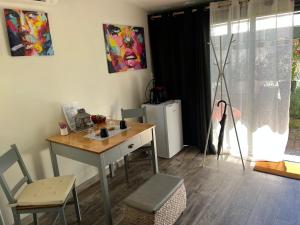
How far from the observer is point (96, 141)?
219 centimetres

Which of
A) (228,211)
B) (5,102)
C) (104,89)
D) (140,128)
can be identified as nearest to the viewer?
(5,102)

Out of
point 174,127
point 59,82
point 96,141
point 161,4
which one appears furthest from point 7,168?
point 161,4

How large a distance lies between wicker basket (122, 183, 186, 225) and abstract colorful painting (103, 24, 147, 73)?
184cm

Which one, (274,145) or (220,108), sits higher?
(220,108)

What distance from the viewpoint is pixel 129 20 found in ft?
11.1

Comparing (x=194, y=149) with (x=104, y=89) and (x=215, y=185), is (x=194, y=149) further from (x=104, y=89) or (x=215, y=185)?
(x=104, y=89)

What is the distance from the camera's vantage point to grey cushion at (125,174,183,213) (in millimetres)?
1859

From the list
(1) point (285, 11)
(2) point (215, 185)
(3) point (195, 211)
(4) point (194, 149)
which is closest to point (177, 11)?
(1) point (285, 11)

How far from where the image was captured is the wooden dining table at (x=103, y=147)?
1961 mm

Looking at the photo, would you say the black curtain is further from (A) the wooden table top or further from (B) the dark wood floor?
(A) the wooden table top

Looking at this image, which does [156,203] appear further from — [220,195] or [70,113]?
[70,113]

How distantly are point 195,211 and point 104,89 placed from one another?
72.1 inches

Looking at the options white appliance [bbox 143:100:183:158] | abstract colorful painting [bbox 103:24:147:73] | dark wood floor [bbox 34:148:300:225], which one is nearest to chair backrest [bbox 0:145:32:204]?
dark wood floor [bbox 34:148:300:225]

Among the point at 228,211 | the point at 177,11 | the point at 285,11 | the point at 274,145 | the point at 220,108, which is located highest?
the point at 177,11
